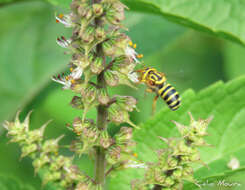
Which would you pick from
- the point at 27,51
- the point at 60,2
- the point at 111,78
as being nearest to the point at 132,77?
the point at 111,78

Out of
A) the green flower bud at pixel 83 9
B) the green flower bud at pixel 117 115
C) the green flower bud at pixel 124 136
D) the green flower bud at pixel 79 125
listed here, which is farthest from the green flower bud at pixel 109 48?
the green flower bud at pixel 124 136

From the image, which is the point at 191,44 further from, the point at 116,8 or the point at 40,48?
the point at 116,8

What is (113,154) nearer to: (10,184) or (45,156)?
(45,156)

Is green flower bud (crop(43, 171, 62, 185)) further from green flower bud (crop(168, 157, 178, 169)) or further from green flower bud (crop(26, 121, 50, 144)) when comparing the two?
green flower bud (crop(168, 157, 178, 169))

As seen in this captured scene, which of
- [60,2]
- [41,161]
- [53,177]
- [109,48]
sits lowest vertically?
Result: [53,177]

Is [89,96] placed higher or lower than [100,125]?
higher

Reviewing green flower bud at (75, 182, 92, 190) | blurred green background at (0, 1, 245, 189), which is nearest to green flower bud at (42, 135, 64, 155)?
green flower bud at (75, 182, 92, 190)

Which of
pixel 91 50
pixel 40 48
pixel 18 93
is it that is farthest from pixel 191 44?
pixel 91 50
